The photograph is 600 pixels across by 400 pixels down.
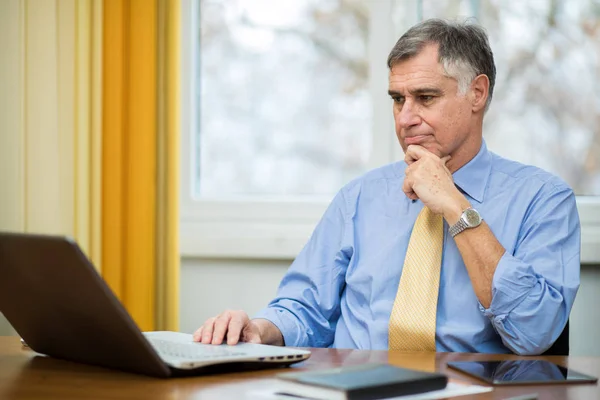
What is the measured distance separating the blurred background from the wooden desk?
4.49 ft

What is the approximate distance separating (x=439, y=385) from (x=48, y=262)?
0.52m

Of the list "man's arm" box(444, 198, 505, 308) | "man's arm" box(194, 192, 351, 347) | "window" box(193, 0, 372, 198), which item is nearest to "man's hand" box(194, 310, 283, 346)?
"man's arm" box(194, 192, 351, 347)

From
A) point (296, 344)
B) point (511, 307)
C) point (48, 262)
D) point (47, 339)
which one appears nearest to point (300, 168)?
point (296, 344)

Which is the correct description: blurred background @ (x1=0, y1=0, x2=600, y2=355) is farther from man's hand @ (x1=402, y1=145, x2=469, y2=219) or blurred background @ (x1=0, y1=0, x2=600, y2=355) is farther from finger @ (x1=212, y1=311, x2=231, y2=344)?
finger @ (x1=212, y1=311, x2=231, y2=344)

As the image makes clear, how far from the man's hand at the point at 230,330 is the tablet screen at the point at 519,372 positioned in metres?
0.39

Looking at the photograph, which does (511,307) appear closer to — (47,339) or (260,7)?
(47,339)

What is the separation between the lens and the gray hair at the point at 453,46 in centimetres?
184

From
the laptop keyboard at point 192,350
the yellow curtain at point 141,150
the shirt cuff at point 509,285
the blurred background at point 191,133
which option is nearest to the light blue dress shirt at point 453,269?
the shirt cuff at point 509,285

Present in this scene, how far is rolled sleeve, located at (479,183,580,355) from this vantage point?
156 centimetres

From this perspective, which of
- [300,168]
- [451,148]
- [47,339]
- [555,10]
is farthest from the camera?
[300,168]

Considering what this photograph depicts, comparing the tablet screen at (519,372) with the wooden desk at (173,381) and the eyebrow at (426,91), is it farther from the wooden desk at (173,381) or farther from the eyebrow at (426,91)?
the eyebrow at (426,91)

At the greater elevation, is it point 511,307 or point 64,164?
point 64,164

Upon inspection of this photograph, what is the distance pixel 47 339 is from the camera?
4.28ft

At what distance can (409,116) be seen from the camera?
1859 millimetres
